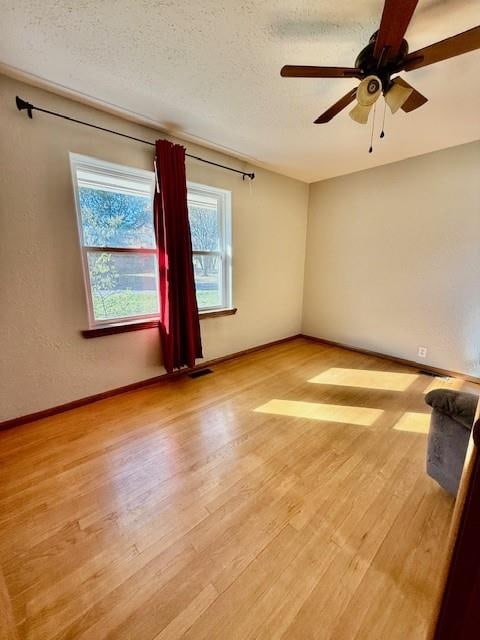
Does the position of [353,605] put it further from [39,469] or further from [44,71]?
[44,71]

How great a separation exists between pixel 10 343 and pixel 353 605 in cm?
250

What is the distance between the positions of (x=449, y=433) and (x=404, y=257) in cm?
242

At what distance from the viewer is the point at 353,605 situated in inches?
39.5

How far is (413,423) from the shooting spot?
2129 mm

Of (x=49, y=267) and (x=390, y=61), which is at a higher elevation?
(x=390, y=61)

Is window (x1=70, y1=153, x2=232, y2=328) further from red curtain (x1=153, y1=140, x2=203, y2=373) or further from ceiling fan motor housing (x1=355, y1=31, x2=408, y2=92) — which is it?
ceiling fan motor housing (x1=355, y1=31, x2=408, y2=92)

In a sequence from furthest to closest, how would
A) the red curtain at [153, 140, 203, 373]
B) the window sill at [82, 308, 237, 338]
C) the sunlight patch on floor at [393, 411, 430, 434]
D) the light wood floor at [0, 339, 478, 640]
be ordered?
the red curtain at [153, 140, 203, 373] → the window sill at [82, 308, 237, 338] → the sunlight patch on floor at [393, 411, 430, 434] → the light wood floor at [0, 339, 478, 640]

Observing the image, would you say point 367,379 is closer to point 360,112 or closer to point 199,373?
point 199,373

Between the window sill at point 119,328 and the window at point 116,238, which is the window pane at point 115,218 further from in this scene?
the window sill at point 119,328

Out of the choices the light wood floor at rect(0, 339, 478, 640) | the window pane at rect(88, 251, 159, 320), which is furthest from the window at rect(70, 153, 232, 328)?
the light wood floor at rect(0, 339, 478, 640)

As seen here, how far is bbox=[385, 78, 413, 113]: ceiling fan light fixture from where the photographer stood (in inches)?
55.0

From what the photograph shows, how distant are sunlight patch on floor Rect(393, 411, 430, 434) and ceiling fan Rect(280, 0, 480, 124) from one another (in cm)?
215

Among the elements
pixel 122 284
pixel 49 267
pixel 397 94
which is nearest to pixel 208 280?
pixel 122 284

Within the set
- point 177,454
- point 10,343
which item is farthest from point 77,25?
point 177,454
